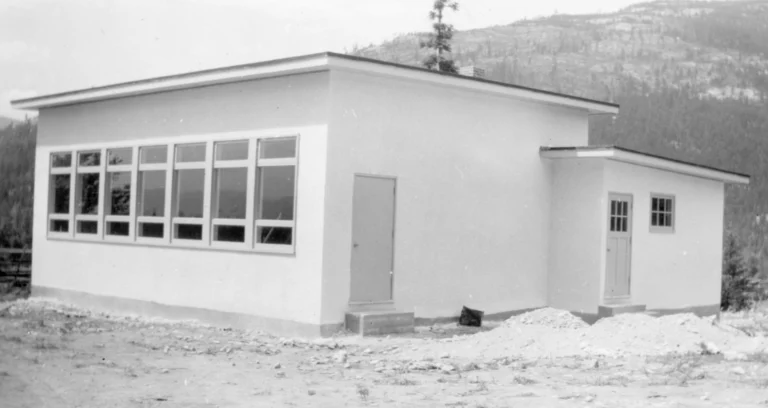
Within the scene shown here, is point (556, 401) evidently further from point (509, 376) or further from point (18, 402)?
point (18, 402)

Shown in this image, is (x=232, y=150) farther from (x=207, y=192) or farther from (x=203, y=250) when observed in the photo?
(x=203, y=250)

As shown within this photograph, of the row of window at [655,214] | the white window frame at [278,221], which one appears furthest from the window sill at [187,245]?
the row of window at [655,214]

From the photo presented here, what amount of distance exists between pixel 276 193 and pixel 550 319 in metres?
4.67

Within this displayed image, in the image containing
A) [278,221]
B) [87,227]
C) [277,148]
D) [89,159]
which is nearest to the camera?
[278,221]

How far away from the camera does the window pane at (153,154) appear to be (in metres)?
16.3

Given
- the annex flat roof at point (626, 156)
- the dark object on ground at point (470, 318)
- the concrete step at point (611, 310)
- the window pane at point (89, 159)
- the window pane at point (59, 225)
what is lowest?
the dark object on ground at point (470, 318)

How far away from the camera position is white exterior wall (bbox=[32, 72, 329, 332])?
44.4 feet

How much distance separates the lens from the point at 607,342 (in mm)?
12031

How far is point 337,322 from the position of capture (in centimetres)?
1349

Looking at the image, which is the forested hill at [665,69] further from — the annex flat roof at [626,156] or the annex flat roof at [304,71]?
the annex flat roof at [304,71]

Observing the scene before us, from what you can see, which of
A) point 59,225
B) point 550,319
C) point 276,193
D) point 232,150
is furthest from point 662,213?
point 59,225

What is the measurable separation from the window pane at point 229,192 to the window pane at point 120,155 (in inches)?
111

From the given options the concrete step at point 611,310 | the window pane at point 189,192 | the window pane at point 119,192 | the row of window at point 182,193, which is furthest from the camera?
the window pane at point 119,192

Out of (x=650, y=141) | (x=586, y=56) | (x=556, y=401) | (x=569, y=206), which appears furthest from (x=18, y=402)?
(x=586, y=56)
